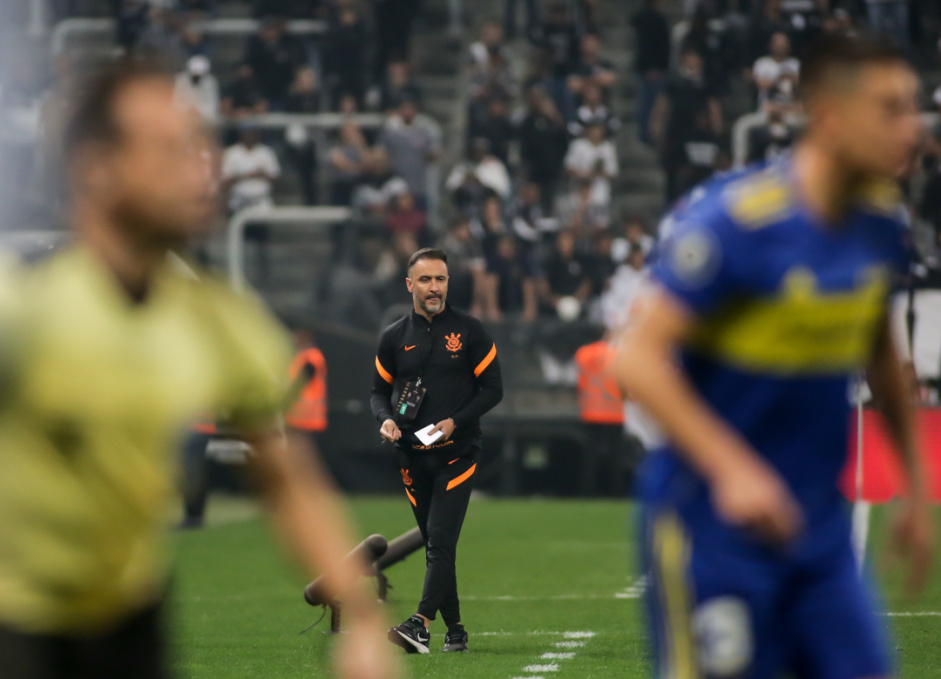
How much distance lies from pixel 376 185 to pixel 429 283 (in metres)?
13.5

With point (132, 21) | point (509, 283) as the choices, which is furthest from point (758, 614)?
point (132, 21)

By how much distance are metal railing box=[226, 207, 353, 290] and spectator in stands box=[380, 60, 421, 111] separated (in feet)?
7.20

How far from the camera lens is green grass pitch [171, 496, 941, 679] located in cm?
854

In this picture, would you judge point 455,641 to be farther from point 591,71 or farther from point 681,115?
point 591,71

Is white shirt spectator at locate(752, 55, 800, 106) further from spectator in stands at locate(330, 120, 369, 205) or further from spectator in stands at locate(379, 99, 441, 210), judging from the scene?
spectator in stands at locate(330, 120, 369, 205)

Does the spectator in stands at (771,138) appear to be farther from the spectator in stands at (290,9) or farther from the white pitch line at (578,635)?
the white pitch line at (578,635)

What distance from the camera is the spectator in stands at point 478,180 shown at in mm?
22062

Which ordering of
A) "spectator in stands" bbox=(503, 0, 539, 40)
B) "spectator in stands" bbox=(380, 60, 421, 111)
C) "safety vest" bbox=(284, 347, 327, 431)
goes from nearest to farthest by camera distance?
"safety vest" bbox=(284, 347, 327, 431) → "spectator in stands" bbox=(380, 60, 421, 111) → "spectator in stands" bbox=(503, 0, 539, 40)

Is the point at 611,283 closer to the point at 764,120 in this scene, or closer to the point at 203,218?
the point at 764,120

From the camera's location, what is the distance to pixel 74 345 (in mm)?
2793

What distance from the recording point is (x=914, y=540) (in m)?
3.98

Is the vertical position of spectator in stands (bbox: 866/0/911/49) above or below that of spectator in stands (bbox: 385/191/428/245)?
above

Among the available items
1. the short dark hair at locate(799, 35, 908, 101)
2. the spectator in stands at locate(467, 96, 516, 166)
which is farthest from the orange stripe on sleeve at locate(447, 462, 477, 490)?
the spectator in stands at locate(467, 96, 516, 166)

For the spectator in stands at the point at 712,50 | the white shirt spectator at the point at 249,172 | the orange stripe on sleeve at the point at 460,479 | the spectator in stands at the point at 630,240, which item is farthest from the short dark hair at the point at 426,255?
the spectator in stands at the point at 712,50
